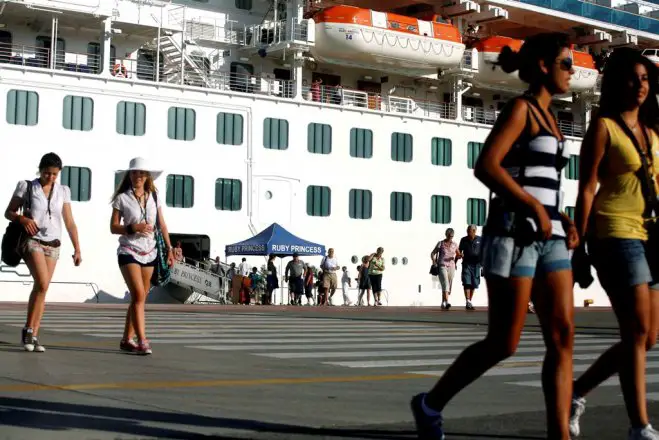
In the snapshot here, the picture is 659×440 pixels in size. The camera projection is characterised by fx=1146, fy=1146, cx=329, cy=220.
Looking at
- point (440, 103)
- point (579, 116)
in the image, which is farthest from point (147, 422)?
point (579, 116)

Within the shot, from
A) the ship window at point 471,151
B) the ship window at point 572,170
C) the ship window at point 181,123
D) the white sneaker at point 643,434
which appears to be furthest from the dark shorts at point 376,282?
the white sneaker at point 643,434

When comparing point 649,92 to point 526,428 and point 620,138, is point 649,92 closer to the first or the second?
point 620,138

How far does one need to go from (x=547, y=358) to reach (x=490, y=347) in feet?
0.84

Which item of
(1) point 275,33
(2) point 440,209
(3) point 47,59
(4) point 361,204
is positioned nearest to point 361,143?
(4) point 361,204

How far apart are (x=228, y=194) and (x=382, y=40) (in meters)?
7.37

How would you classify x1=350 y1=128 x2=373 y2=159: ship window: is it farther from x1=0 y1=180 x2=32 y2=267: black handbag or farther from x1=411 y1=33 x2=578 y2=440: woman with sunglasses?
x1=411 y1=33 x2=578 y2=440: woman with sunglasses

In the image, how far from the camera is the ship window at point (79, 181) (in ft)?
112

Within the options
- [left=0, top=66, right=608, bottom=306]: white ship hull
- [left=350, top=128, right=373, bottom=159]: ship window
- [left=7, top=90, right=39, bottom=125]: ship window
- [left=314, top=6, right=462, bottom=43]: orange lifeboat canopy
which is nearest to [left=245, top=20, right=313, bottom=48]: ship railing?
[left=314, top=6, right=462, bottom=43]: orange lifeboat canopy

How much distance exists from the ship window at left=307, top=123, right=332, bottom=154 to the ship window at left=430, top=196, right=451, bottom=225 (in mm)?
4916

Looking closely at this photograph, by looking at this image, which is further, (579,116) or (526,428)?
(579,116)

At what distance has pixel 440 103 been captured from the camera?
4356 cm

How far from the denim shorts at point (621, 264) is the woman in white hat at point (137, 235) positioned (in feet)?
15.4

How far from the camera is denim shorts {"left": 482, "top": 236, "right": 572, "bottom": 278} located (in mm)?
4727

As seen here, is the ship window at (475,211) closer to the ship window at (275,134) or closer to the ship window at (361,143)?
the ship window at (361,143)
